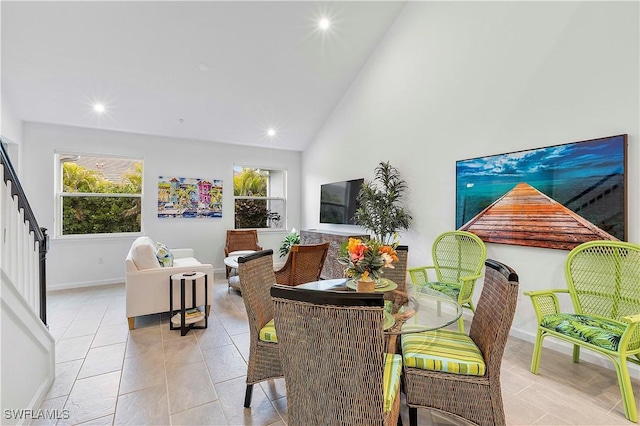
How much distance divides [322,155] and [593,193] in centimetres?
446

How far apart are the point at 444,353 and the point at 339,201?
394 centimetres

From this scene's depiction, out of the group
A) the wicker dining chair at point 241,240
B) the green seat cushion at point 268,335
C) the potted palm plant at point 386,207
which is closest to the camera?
the green seat cushion at point 268,335

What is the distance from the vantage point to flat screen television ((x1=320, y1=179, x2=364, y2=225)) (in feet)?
17.0

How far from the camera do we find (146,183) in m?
5.46

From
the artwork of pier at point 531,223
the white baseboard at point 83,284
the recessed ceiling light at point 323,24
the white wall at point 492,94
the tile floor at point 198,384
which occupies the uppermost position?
the recessed ceiling light at point 323,24

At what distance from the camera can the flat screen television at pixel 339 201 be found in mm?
5184

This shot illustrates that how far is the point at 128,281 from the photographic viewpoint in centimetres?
327

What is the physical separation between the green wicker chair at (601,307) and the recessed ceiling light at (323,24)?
3826 millimetres

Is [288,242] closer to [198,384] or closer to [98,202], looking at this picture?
[98,202]

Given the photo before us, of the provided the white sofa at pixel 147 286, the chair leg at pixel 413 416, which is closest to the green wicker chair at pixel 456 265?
the chair leg at pixel 413 416

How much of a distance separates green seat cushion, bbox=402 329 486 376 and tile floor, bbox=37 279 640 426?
0.48 m

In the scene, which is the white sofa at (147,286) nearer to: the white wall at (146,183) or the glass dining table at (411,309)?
the glass dining table at (411,309)

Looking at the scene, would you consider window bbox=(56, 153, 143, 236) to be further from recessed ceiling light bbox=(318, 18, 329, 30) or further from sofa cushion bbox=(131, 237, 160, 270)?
recessed ceiling light bbox=(318, 18, 329, 30)

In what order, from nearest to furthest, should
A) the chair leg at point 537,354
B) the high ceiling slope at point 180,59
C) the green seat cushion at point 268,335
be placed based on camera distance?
the green seat cushion at point 268,335
the chair leg at point 537,354
the high ceiling slope at point 180,59
